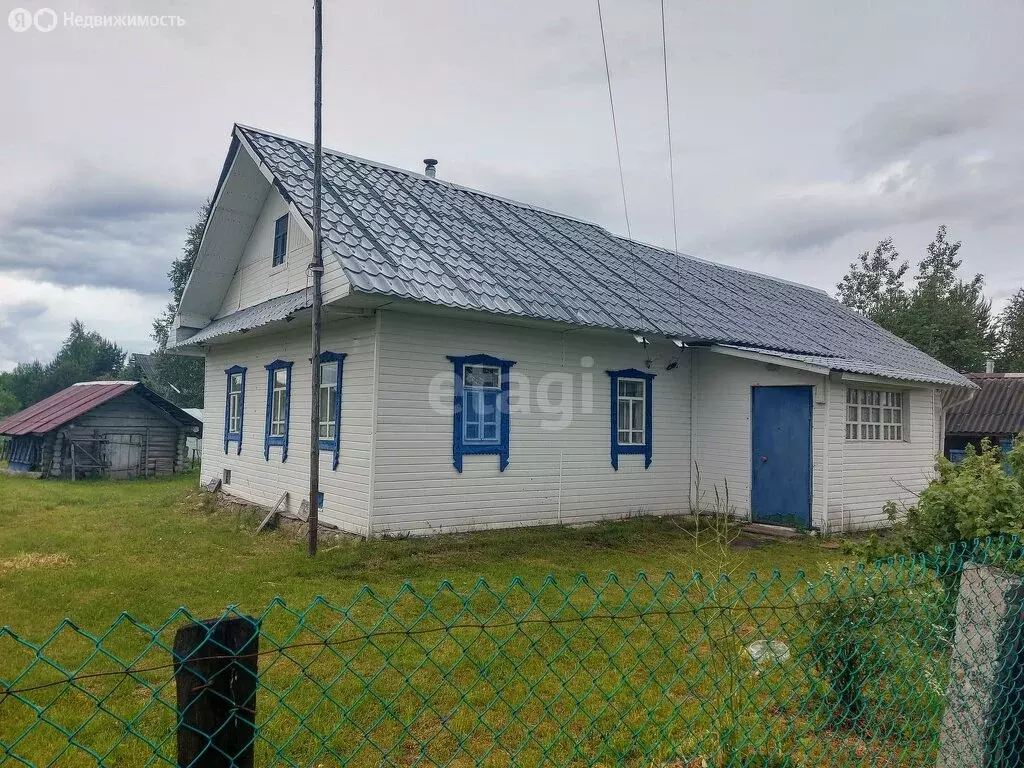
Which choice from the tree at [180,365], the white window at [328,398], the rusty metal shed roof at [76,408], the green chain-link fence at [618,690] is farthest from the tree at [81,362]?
the green chain-link fence at [618,690]

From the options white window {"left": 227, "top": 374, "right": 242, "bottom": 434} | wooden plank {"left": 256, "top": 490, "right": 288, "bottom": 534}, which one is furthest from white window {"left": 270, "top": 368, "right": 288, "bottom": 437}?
white window {"left": 227, "top": 374, "right": 242, "bottom": 434}

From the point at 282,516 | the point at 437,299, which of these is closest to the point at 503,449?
the point at 437,299

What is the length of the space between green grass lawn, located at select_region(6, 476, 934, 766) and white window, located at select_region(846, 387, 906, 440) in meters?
2.80

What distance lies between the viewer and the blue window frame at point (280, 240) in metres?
12.7

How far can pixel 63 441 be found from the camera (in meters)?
20.9

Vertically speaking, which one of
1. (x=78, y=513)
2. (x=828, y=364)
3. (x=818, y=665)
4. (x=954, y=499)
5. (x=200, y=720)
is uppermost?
(x=828, y=364)

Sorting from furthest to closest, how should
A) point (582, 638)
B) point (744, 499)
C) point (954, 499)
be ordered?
point (744, 499) < point (582, 638) < point (954, 499)

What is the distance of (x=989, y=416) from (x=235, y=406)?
24290 millimetres

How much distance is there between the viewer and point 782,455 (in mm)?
12352

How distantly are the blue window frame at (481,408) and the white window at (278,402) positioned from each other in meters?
3.77

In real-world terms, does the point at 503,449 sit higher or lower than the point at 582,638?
higher

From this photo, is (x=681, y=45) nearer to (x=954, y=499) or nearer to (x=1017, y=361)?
(x=954, y=499)

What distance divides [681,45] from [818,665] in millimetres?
7128
